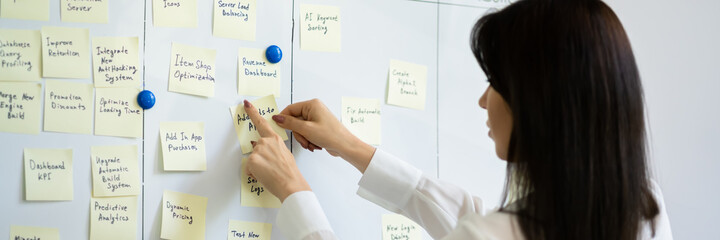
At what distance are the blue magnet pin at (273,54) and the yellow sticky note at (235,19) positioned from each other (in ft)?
0.13

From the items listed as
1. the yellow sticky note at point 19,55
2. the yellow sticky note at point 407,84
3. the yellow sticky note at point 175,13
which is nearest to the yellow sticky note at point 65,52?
the yellow sticky note at point 19,55

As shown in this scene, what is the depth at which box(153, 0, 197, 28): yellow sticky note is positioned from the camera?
111cm

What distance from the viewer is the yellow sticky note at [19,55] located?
39.9 inches

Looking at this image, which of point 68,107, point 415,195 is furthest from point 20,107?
point 415,195

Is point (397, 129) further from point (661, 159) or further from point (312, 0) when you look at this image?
point (661, 159)

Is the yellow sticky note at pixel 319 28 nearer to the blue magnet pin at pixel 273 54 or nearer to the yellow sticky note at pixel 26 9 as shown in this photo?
the blue magnet pin at pixel 273 54

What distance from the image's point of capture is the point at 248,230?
1175 millimetres

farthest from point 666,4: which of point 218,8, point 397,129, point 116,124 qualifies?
point 116,124

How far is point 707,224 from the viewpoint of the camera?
1.63 metres

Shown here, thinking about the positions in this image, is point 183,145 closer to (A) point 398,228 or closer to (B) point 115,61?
(B) point 115,61

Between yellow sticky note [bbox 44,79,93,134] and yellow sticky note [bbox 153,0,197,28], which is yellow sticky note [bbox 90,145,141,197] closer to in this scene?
yellow sticky note [bbox 44,79,93,134]

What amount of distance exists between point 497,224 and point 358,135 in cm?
50

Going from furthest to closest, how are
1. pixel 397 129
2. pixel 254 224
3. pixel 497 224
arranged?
pixel 397 129, pixel 254 224, pixel 497 224

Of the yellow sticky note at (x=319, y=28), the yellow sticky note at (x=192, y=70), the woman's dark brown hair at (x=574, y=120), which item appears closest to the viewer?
the woman's dark brown hair at (x=574, y=120)
